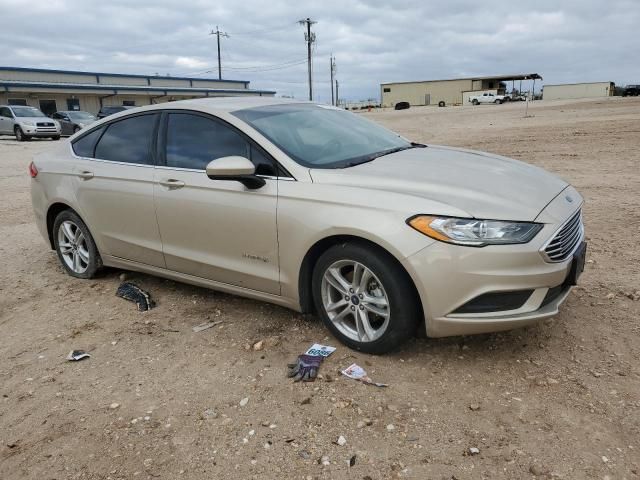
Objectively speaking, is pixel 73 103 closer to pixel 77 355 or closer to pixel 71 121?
pixel 71 121

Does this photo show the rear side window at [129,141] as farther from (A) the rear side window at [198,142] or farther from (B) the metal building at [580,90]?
(B) the metal building at [580,90]

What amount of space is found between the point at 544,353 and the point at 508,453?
3.42ft

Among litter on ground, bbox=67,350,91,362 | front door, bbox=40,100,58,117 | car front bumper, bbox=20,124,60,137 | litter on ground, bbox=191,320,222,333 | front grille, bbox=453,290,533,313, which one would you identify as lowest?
litter on ground, bbox=67,350,91,362

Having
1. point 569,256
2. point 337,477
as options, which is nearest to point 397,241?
point 569,256

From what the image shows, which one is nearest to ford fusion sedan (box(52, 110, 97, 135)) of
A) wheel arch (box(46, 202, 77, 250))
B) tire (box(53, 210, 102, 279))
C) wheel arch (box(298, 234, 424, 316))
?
wheel arch (box(46, 202, 77, 250))

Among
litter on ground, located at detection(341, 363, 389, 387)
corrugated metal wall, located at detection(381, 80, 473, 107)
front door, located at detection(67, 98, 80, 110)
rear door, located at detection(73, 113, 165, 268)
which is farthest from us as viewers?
corrugated metal wall, located at detection(381, 80, 473, 107)

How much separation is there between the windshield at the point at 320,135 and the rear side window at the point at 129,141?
91cm

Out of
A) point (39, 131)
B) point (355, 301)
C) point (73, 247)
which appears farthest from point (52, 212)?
point (39, 131)

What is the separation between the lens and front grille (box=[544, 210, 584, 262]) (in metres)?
3.01

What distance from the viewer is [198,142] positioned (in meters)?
4.07

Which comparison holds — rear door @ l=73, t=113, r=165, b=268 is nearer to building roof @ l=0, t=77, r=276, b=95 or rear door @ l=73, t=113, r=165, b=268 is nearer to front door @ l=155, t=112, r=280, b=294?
front door @ l=155, t=112, r=280, b=294

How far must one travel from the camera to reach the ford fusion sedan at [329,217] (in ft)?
9.77

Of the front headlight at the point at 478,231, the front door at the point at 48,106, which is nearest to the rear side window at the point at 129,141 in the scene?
the front headlight at the point at 478,231

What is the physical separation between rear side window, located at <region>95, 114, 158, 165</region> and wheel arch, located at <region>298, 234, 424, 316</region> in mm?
1693
